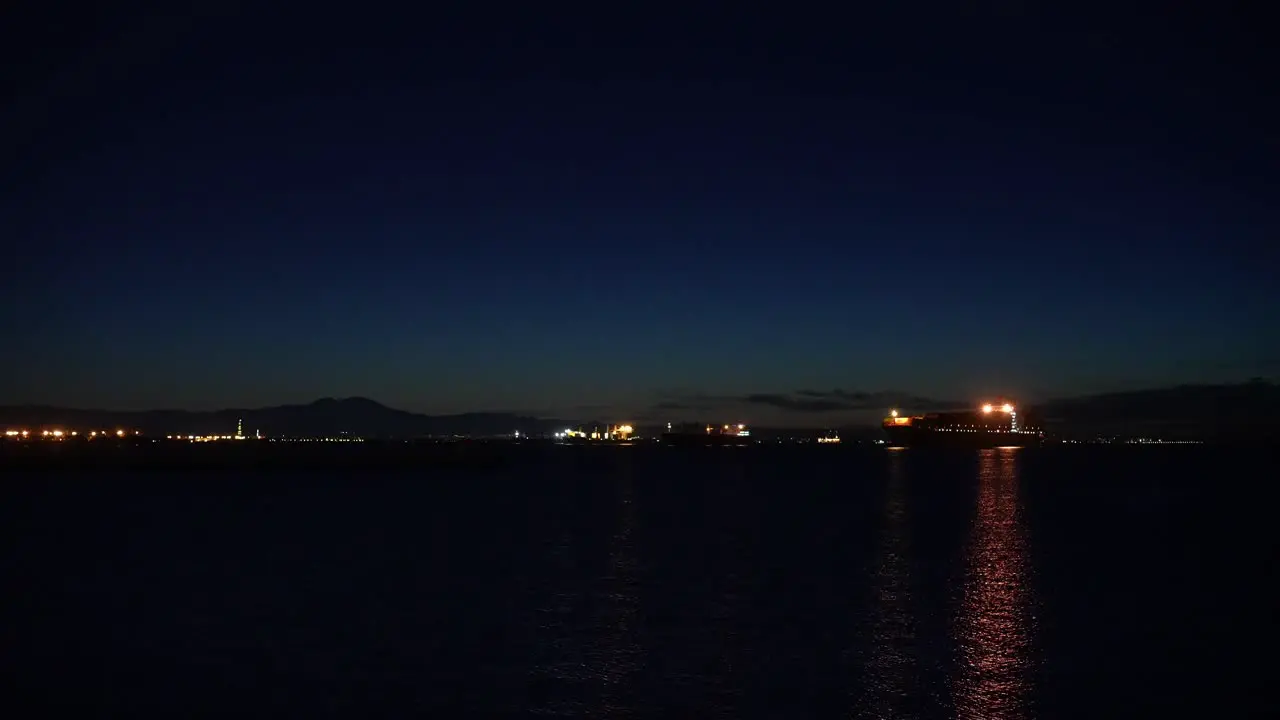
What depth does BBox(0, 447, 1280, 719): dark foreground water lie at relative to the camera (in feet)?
66.2

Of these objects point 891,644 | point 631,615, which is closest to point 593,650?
point 631,615

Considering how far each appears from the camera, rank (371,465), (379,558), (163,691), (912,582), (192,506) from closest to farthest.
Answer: (163,691) < (912,582) < (379,558) < (192,506) < (371,465)

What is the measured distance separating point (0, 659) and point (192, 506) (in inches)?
1882

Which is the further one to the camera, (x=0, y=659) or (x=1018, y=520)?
(x=1018, y=520)

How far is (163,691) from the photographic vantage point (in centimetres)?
2036

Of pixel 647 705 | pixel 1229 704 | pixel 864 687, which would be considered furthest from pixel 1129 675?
pixel 647 705

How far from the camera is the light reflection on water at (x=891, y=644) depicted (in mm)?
19516

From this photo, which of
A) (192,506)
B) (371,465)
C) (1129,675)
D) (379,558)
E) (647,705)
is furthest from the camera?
(371,465)

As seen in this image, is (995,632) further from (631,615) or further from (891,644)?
(631,615)

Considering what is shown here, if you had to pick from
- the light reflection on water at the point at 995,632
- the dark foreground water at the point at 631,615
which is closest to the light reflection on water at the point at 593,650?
the dark foreground water at the point at 631,615

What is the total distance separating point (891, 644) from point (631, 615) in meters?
7.37

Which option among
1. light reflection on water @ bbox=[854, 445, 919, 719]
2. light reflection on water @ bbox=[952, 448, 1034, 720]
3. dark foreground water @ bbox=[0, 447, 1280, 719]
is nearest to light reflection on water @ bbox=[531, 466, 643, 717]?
dark foreground water @ bbox=[0, 447, 1280, 719]

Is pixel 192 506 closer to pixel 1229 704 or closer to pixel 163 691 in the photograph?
pixel 163 691

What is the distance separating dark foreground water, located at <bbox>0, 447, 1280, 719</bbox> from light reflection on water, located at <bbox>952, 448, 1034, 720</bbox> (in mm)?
110
